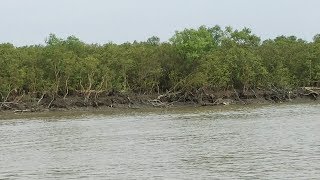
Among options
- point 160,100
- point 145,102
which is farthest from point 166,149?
point 160,100

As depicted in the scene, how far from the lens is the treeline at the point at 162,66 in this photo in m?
60.9

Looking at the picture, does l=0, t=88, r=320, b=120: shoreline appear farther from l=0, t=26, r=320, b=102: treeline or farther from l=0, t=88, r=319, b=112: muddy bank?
l=0, t=26, r=320, b=102: treeline

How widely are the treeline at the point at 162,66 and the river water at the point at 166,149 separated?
57.8 feet

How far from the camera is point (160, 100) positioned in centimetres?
6375

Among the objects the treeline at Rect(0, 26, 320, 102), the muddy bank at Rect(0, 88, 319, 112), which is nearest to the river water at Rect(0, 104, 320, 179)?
the muddy bank at Rect(0, 88, 319, 112)

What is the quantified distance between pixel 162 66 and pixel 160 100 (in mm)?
6613

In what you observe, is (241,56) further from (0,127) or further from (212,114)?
(0,127)

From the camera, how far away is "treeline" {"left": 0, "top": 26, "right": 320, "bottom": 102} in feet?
200

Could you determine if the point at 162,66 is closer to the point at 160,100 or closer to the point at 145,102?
the point at 160,100

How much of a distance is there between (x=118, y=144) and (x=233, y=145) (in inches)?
242

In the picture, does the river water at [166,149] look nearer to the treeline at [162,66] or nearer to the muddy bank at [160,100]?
the muddy bank at [160,100]

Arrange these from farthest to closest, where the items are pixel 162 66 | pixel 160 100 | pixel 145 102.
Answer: pixel 162 66
pixel 160 100
pixel 145 102

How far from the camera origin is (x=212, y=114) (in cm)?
4894

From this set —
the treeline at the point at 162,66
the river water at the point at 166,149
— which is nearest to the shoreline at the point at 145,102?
the treeline at the point at 162,66
